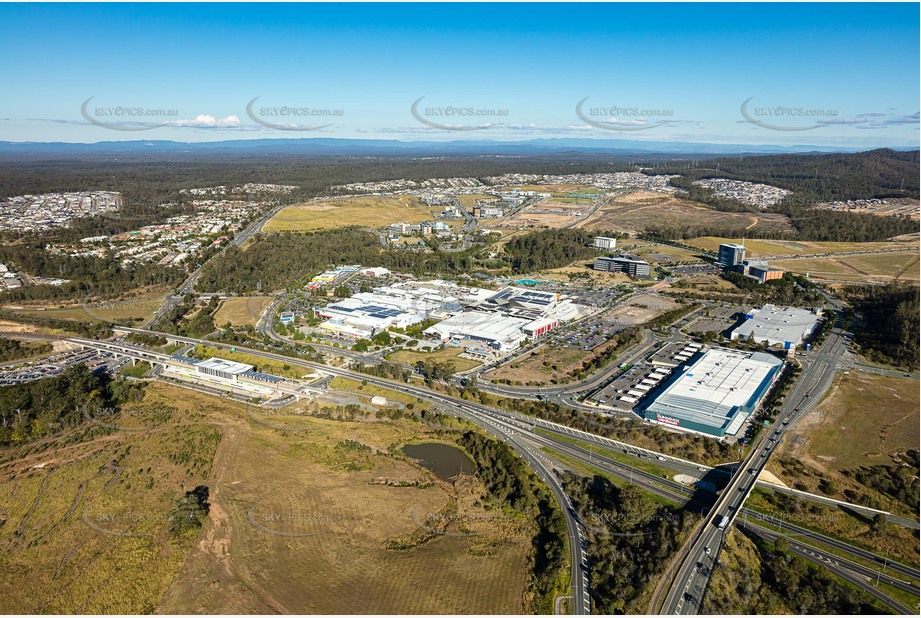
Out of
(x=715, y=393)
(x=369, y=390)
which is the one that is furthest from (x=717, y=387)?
(x=369, y=390)

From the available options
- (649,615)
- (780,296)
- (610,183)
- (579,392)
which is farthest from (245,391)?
(610,183)

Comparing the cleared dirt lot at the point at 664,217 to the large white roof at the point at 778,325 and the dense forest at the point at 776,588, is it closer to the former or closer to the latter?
the large white roof at the point at 778,325

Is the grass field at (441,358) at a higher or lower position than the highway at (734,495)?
higher

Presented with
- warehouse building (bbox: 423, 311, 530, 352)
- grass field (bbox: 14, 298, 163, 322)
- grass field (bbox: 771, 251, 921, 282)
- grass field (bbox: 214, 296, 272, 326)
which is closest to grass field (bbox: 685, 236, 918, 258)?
grass field (bbox: 771, 251, 921, 282)

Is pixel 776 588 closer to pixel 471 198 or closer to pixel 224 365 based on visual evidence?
pixel 224 365

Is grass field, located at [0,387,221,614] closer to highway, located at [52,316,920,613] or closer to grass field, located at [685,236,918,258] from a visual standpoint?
highway, located at [52,316,920,613]

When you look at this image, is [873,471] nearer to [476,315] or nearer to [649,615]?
[649,615]

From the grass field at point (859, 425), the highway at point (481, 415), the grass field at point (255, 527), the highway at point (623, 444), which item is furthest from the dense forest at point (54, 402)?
the grass field at point (859, 425)
